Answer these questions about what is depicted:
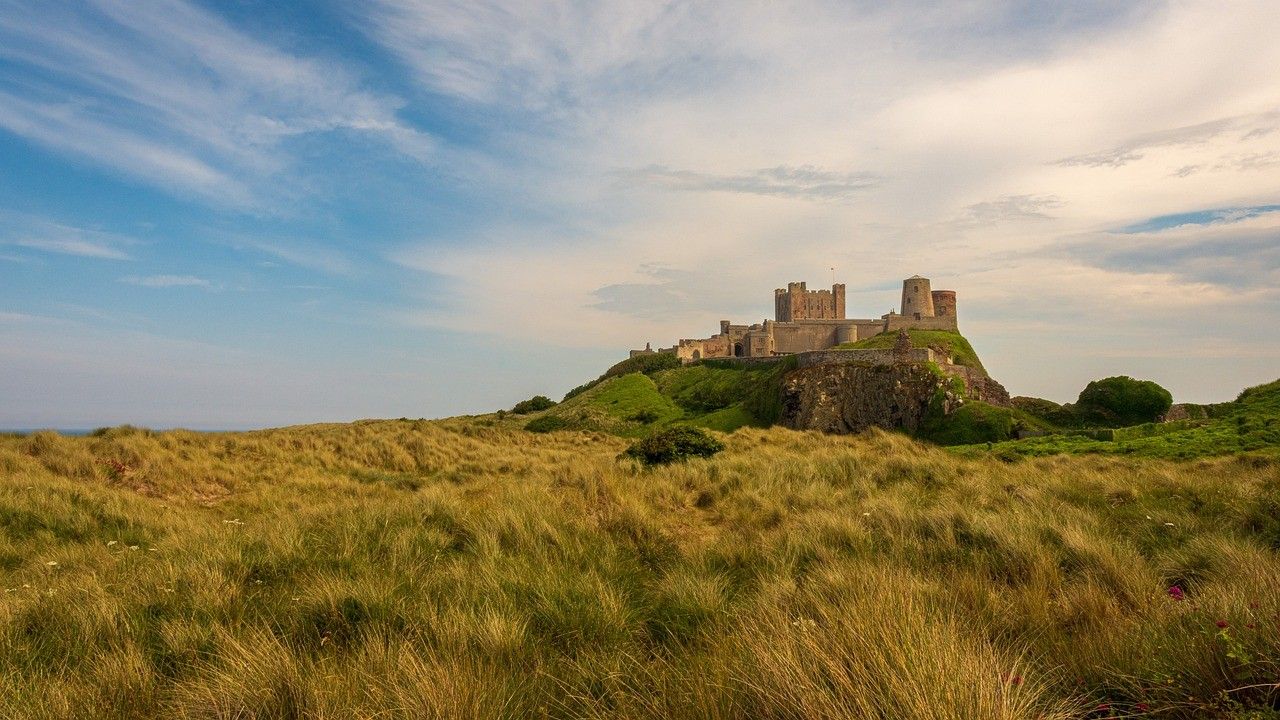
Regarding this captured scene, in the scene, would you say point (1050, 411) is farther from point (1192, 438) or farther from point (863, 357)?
point (1192, 438)

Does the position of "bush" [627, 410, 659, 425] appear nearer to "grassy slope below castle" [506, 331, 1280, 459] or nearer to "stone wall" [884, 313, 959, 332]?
"grassy slope below castle" [506, 331, 1280, 459]

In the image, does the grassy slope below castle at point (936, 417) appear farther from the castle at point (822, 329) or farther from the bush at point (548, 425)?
the castle at point (822, 329)

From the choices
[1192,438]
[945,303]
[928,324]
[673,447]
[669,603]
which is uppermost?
[945,303]

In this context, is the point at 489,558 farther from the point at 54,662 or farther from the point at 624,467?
the point at 624,467

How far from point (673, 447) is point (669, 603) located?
11335 millimetres

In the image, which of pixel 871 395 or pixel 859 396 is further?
pixel 859 396

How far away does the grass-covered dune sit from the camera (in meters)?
2.62

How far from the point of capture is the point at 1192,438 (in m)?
15.5

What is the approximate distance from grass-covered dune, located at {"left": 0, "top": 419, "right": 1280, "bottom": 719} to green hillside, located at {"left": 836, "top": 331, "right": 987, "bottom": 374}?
128 feet

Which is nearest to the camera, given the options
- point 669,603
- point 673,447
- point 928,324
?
point 669,603

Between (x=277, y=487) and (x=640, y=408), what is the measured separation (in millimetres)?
36857

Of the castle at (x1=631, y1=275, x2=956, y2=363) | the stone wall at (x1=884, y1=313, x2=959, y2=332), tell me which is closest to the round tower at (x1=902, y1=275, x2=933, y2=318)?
the castle at (x1=631, y1=275, x2=956, y2=363)

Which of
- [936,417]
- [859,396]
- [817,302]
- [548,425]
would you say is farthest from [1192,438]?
[817,302]

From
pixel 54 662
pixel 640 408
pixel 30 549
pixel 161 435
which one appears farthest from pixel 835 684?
pixel 640 408
